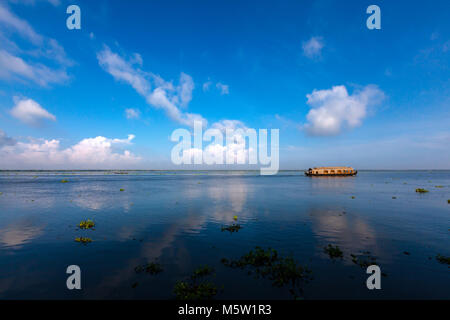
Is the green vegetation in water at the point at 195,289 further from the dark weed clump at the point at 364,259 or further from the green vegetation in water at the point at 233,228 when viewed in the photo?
the dark weed clump at the point at 364,259

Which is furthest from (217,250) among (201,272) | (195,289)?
(195,289)

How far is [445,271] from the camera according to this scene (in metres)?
11.9

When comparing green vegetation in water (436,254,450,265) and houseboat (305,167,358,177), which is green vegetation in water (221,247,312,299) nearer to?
green vegetation in water (436,254,450,265)

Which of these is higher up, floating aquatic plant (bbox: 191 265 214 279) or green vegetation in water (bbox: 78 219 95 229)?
floating aquatic plant (bbox: 191 265 214 279)

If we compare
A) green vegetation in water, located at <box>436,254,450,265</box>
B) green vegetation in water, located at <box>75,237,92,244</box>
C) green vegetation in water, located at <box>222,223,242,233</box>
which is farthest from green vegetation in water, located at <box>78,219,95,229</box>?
green vegetation in water, located at <box>436,254,450,265</box>

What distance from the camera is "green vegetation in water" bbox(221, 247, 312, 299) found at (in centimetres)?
1057

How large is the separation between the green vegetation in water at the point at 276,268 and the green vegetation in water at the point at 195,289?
2.53 meters

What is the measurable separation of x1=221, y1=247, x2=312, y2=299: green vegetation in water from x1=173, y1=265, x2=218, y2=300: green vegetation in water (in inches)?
99.4

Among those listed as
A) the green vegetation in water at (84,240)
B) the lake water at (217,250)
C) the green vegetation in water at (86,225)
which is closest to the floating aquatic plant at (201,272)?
the lake water at (217,250)

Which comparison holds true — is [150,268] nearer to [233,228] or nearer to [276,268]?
[276,268]
